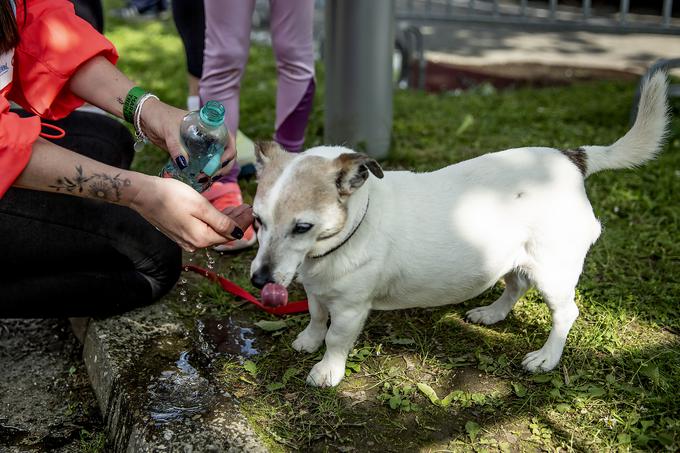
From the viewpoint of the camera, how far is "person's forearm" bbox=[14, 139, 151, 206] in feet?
6.84

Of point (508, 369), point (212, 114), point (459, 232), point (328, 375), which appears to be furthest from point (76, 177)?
point (508, 369)

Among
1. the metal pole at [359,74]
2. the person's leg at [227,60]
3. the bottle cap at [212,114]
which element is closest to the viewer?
the bottle cap at [212,114]

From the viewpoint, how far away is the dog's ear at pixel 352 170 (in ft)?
6.90

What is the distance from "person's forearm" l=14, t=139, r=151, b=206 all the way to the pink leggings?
130cm

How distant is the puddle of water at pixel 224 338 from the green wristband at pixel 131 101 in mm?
876

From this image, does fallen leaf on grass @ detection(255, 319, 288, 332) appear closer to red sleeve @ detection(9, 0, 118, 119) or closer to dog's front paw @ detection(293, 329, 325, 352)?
dog's front paw @ detection(293, 329, 325, 352)

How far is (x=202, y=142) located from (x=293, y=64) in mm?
1381

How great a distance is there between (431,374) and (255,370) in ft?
2.12

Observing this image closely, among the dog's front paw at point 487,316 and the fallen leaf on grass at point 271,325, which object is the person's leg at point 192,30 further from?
the dog's front paw at point 487,316

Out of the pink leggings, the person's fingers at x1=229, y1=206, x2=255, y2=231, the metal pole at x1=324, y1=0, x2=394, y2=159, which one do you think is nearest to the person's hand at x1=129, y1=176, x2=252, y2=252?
the person's fingers at x1=229, y1=206, x2=255, y2=231

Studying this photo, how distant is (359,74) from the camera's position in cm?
413

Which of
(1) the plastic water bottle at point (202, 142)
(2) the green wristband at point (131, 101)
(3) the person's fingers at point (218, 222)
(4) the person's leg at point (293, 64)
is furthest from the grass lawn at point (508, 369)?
(2) the green wristband at point (131, 101)

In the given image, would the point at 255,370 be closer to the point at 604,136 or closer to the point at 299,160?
the point at 299,160

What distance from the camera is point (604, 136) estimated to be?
468cm
